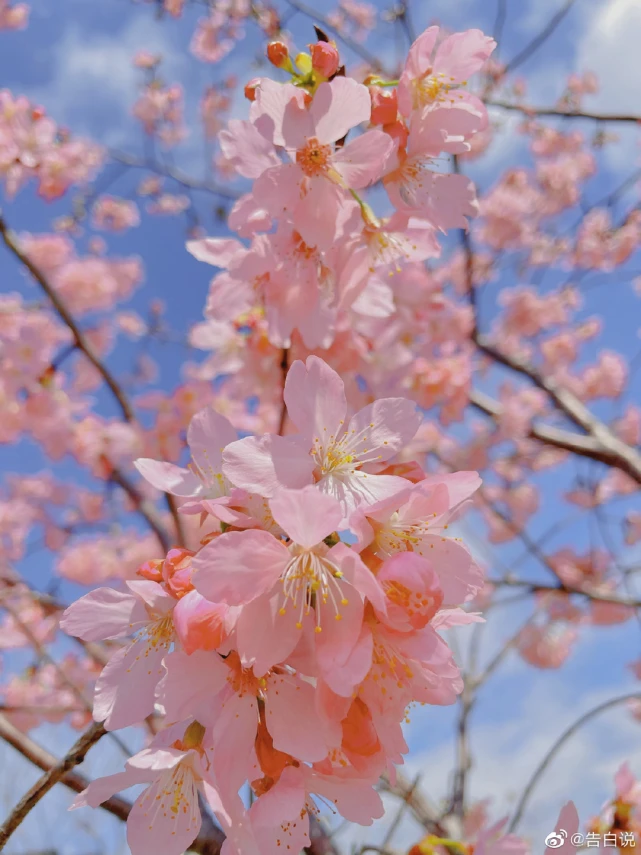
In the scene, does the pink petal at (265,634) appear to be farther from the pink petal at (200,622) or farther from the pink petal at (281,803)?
the pink petal at (281,803)

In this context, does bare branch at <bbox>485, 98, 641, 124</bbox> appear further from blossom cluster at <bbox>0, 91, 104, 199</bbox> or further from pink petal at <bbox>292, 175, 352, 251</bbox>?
blossom cluster at <bbox>0, 91, 104, 199</bbox>

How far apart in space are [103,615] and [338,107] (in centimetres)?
92

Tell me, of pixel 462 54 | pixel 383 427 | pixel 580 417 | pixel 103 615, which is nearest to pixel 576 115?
pixel 462 54

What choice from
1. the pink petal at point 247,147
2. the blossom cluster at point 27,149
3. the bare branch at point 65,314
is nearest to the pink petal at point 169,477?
the pink petal at point 247,147

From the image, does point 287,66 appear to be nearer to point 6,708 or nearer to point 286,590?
point 286,590

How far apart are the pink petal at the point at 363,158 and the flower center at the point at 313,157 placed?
0.7 inches

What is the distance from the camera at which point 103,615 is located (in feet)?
2.87

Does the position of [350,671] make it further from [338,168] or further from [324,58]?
[324,58]

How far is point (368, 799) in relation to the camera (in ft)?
2.84

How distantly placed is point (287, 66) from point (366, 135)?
0.22m

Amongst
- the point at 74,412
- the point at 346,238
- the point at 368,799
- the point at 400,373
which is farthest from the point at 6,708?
the point at 74,412

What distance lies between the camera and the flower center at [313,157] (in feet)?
3.70

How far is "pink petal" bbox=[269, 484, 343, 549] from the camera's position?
2.30 feet

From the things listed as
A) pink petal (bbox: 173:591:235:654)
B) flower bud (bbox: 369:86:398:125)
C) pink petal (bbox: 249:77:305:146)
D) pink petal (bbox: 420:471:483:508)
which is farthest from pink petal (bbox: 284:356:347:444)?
flower bud (bbox: 369:86:398:125)
